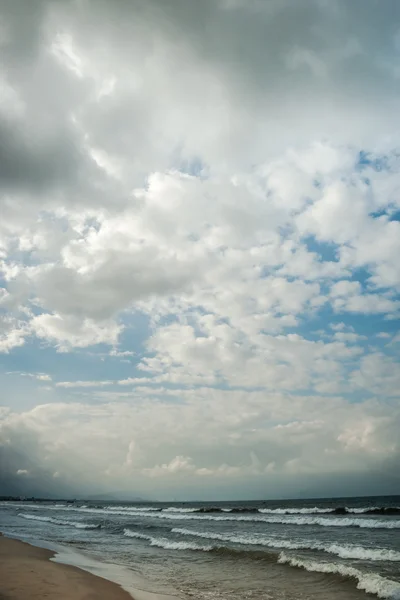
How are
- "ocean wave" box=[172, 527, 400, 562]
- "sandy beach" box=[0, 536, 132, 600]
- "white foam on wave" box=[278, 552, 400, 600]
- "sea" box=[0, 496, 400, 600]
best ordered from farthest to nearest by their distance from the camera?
1. "ocean wave" box=[172, 527, 400, 562]
2. "sea" box=[0, 496, 400, 600]
3. "white foam on wave" box=[278, 552, 400, 600]
4. "sandy beach" box=[0, 536, 132, 600]

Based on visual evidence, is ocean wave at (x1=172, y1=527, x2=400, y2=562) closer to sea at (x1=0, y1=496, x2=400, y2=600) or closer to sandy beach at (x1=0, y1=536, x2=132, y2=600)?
sea at (x1=0, y1=496, x2=400, y2=600)

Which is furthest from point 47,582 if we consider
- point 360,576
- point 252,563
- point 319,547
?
point 319,547

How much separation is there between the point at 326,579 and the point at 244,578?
2.76 metres

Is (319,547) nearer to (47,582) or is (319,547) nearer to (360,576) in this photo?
(360,576)

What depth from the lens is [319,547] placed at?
21.2 m

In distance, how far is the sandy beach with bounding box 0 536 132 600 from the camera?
1120cm

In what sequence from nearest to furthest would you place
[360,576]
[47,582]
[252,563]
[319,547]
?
[47,582] < [360,576] < [252,563] < [319,547]

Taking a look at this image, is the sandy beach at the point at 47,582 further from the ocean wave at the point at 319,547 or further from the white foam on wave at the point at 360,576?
the ocean wave at the point at 319,547

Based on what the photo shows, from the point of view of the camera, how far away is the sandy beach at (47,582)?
11198 mm

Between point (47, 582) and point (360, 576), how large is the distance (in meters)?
9.91

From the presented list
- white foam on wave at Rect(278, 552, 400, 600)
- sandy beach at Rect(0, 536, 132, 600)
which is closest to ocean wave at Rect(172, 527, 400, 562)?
white foam on wave at Rect(278, 552, 400, 600)

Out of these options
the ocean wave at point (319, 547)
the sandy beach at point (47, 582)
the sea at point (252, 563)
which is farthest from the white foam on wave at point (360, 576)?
the sandy beach at point (47, 582)

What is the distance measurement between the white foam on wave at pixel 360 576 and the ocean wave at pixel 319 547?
2729 millimetres

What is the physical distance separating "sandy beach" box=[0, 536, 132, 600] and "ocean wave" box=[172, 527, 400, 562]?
10.9m
